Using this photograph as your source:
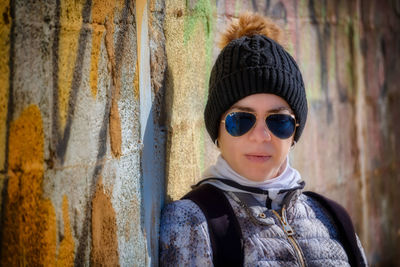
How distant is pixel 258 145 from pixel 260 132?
6 cm

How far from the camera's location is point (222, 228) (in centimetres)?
210

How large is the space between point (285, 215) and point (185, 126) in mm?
671

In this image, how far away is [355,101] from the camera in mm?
4766

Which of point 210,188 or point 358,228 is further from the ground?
point 210,188

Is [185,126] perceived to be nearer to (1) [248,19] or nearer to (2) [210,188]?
(2) [210,188]

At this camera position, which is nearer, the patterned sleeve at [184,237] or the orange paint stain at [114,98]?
the orange paint stain at [114,98]

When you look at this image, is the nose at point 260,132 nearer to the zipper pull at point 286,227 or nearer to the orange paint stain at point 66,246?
the zipper pull at point 286,227

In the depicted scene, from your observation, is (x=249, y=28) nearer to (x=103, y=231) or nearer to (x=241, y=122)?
(x=241, y=122)

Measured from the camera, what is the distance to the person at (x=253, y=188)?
6.86 feet

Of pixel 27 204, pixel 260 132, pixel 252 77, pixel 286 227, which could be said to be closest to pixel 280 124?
pixel 260 132

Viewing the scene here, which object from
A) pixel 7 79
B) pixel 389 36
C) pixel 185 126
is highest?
pixel 389 36

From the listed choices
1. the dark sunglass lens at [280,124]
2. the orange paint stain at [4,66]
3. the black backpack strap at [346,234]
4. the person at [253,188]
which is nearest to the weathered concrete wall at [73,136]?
the orange paint stain at [4,66]

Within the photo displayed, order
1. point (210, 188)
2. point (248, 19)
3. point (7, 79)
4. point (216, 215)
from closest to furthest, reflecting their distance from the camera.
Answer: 1. point (7, 79)
2. point (216, 215)
3. point (210, 188)
4. point (248, 19)

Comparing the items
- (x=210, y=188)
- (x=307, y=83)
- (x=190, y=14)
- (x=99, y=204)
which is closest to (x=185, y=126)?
(x=210, y=188)
